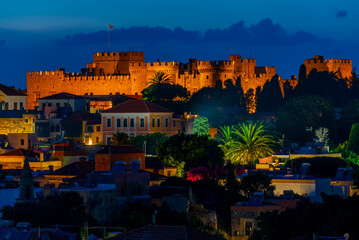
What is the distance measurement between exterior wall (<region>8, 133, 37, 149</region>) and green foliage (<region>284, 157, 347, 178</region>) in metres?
16.7

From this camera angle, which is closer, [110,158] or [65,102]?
[110,158]

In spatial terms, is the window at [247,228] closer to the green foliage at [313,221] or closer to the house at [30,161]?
the green foliage at [313,221]

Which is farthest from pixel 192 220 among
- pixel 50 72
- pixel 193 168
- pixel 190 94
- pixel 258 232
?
pixel 50 72

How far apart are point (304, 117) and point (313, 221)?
147 ft

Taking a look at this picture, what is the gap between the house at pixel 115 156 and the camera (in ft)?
152

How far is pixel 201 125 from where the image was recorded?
7094 centimetres

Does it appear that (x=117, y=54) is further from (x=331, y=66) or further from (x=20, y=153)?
(x=20, y=153)

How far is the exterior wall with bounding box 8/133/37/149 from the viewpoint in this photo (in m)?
63.7

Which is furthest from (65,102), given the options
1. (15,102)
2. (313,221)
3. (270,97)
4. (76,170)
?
(313,221)

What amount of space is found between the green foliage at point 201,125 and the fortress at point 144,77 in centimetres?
1365

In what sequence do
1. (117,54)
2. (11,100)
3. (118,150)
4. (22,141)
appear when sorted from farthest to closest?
(117,54) < (11,100) < (22,141) < (118,150)

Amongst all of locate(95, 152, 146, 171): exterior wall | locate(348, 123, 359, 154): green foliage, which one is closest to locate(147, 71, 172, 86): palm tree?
locate(348, 123, 359, 154): green foliage

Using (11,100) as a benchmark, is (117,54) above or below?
above

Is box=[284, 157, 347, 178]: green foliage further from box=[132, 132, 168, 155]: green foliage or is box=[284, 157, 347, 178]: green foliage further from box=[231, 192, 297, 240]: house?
box=[231, 192, 297, 240]: house
